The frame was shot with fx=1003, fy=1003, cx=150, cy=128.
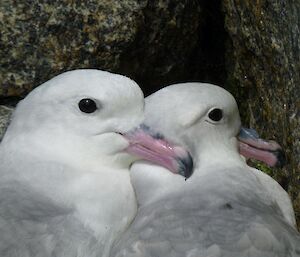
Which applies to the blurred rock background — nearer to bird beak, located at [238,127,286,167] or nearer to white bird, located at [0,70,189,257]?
bird beak, located at [238,127,286,167]

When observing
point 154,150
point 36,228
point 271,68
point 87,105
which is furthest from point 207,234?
point 271,68

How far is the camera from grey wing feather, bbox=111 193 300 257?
4055mm

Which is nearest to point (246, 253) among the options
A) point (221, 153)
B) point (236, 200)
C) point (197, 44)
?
point (236, 200)

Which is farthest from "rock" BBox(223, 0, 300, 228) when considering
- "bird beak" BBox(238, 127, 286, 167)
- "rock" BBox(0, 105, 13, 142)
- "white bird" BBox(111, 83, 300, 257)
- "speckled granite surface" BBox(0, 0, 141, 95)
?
"rock" BBox(0, 105, 13, 142)

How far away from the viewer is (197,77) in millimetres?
6422

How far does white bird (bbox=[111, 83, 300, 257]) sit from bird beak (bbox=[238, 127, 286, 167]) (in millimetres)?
36

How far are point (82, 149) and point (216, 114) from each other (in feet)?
2.27

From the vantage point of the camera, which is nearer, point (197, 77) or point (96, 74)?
point (96, 74)

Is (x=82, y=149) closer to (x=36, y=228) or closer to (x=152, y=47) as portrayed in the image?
(x=36, y=228)

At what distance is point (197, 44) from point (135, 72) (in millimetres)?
591

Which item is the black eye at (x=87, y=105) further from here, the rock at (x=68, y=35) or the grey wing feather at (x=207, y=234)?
the rock at (x=68, y=35)

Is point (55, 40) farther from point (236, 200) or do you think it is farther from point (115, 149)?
point (236, 200)

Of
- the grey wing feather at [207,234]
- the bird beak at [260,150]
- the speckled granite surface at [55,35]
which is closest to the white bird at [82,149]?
the grey wing feather at [207,234]

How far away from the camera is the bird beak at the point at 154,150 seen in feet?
14.6
